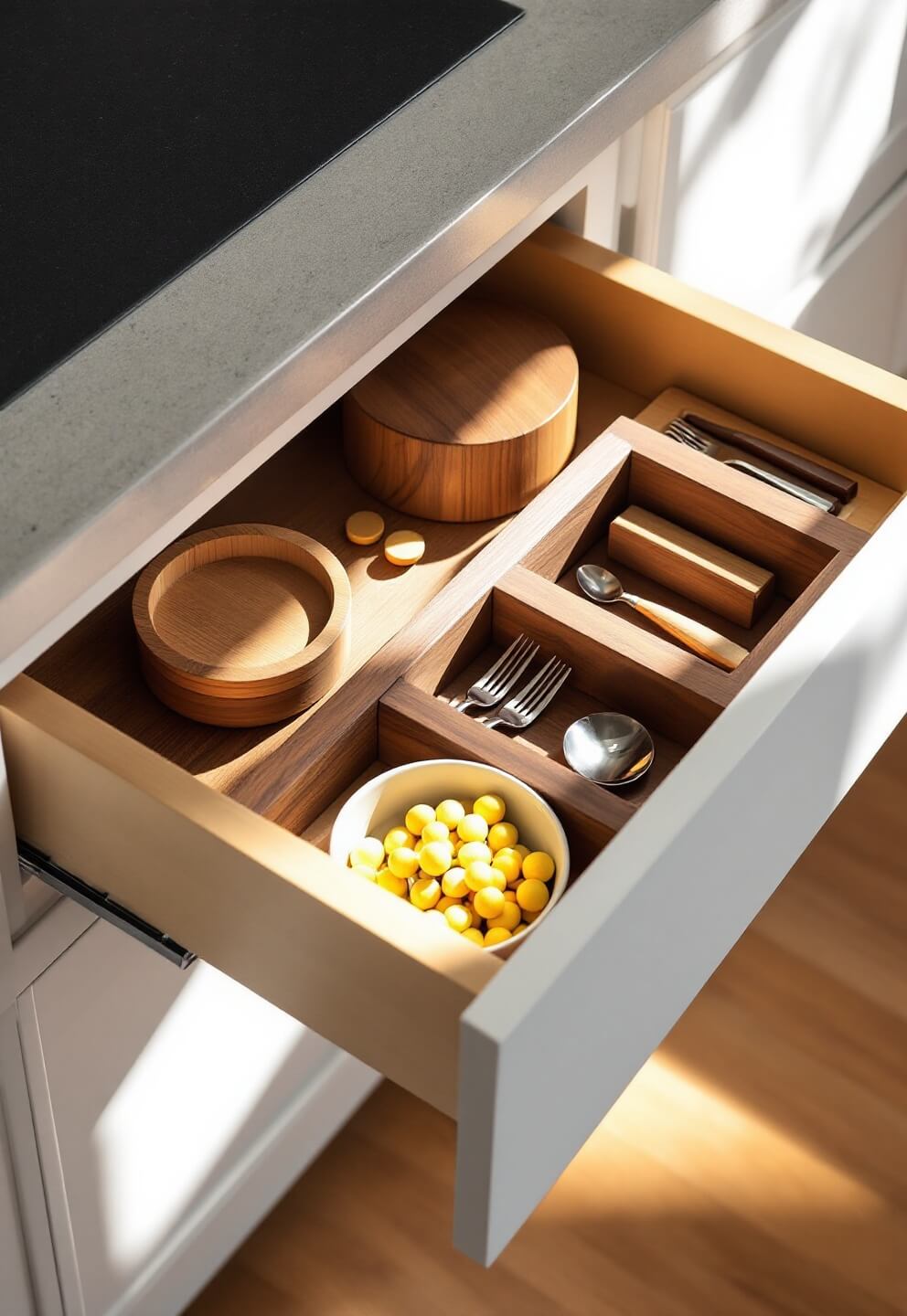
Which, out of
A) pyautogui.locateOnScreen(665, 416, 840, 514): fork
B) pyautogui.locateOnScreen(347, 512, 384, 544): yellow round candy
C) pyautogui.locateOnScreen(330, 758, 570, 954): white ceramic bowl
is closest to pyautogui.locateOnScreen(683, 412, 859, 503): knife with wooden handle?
pyautogui.locateOnScreen(665, 416, 840, 514): fork

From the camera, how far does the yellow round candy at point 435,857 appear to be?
34.9 inches

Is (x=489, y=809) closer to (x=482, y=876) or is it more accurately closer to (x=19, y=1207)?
(x=482, y=876)

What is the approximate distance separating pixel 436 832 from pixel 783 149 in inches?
31.0

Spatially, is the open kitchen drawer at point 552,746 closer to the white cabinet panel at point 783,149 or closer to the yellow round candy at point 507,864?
the yellow round candy at point 507,864

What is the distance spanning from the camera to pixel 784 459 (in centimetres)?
110

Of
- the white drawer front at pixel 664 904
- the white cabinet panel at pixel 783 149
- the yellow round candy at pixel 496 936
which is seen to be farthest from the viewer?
the white cabinet panel at pixel 783 149

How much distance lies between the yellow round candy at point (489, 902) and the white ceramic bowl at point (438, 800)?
0.08ft

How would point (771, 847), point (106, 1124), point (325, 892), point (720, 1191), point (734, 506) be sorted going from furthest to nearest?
1. point (720, 1191)
2. point (106, 1124)
3. point (734, 506)
4. point (771, 847)
5. point (325, 892)

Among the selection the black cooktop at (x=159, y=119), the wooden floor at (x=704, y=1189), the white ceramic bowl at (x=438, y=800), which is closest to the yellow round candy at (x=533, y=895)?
the white ceramic bowl at (x=438, y=800)

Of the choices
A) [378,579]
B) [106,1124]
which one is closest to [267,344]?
[378,579]

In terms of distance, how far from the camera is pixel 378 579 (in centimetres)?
106

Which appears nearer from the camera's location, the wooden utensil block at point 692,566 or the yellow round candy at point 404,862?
the yellow round candy at point 404,862

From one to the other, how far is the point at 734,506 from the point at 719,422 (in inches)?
4.1

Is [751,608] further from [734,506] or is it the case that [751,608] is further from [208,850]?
[208,850]
